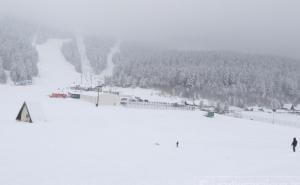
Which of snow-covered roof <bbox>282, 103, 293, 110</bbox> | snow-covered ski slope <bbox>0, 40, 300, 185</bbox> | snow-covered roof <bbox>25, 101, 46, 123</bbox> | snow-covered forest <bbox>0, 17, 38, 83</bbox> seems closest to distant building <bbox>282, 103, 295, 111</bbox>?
snow-covered roof <bbox>282, 103, 293, 110</bbox>

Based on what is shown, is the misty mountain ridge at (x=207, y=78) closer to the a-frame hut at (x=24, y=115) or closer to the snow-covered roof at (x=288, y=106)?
the snow-covered roof at (x=288, y=106)

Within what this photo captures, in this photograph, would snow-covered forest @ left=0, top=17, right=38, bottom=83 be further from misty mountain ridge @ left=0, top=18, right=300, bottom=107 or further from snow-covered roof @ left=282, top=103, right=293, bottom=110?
snow-covered roof @ left=282, top=103, right=293, bottom=110

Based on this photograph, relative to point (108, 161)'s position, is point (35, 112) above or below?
above

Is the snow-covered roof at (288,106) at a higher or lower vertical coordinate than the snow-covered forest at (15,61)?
lower

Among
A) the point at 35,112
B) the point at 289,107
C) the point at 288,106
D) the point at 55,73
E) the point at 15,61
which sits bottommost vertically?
the point at 289,107

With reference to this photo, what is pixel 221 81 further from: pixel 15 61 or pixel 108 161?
pixel 108 161

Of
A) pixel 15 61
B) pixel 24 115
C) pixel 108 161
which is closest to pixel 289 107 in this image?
pixel 15 61

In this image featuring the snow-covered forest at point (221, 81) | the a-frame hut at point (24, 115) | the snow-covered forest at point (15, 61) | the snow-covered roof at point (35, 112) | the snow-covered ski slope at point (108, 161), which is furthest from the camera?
the snow-covered forest at point (221, 81)

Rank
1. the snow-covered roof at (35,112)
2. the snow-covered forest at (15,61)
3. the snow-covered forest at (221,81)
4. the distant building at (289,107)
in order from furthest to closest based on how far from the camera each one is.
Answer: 1. the snow-covered forest at (221,81)
2. the distant building at (289,107)
3. the snow-covered forest at (15,61)
4. the snow-covered roof at (35,112)

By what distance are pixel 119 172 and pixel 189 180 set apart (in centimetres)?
375

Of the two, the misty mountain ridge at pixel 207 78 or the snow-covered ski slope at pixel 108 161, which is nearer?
the snow-covered ski slope at pixel 108 161

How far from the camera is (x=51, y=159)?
17.1 m

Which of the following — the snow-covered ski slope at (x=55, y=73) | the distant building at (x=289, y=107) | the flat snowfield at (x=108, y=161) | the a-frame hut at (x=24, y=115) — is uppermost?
the snow-covered ski slope at (x=55, y=73)

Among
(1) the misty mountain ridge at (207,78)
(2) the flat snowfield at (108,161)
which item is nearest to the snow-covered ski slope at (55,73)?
(1) the misty mountain ridge at (207,78)
